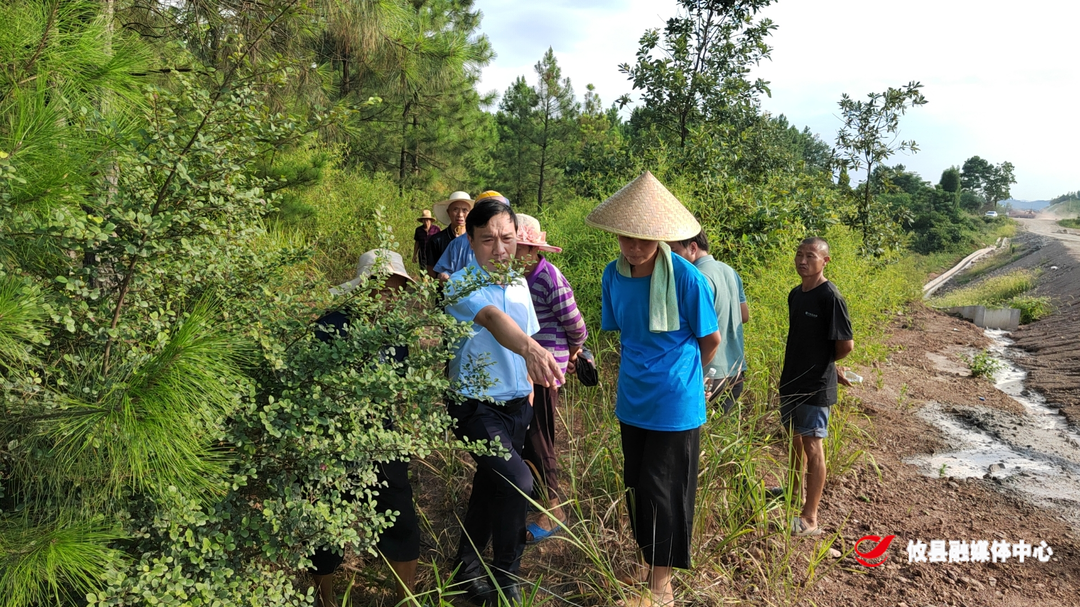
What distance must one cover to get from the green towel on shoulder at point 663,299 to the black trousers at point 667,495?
371mm

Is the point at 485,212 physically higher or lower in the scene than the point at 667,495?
higher

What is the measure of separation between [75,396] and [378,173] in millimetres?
10058

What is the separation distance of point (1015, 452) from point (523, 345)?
15.5ft

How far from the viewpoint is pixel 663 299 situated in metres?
2.16

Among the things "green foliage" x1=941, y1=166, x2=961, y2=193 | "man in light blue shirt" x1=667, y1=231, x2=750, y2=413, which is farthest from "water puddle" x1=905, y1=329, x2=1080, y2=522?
"green foliage" x1=941, y1=166, x2=961, y2=193

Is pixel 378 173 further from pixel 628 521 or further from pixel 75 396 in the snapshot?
pixel 75 396

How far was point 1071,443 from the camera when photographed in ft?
17.3

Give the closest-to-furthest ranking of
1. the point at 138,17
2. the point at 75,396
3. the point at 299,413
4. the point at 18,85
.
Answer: the point at 75,396 < the point at 18,85 < the point at 299,413 < the point at 138,17

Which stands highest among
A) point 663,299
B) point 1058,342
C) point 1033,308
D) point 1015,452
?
point 663,299

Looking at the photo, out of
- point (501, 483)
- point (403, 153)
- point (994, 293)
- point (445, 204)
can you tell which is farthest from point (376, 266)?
point (994, 293)

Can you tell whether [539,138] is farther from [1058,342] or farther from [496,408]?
[496,408]

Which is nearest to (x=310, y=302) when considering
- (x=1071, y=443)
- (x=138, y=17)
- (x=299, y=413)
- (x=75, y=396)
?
(x=299, y=413)

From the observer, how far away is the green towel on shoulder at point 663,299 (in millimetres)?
2158

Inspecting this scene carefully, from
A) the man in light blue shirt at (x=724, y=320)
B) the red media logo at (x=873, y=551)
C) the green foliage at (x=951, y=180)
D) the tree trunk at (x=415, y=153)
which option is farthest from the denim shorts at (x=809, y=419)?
the green foliage at (x=951, y=180)
